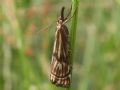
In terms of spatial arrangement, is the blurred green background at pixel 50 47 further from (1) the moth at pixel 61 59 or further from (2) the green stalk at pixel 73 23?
(2) the green stalk at pixel 73 23

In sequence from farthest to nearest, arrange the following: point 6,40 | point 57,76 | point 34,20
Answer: point 34,20 < point 6,40 < point 57,76

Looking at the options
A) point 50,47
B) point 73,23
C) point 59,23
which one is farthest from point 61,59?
point 50,47

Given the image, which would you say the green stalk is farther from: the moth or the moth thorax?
the moth thorax

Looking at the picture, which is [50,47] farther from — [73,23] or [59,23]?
[73,23]

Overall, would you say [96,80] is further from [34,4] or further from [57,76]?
[57,76]

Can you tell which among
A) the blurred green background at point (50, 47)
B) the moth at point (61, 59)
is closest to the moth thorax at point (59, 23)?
the moth at point (61, 59)

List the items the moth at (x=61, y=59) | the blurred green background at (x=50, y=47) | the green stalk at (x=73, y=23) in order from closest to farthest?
1. the green stalk at (x=73, y=23)
2. the moth at (x=61, y=59)
3. the blurred green background at (x=50, y=47)

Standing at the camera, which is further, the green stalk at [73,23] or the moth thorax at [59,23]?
the moth thorax at [59,23]

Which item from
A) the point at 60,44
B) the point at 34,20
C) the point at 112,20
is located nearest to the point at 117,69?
the point at 112,20

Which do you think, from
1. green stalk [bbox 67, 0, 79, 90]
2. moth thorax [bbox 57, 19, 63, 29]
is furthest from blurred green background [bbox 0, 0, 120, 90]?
green stalk [bbox 67, 0, 79, 90]
